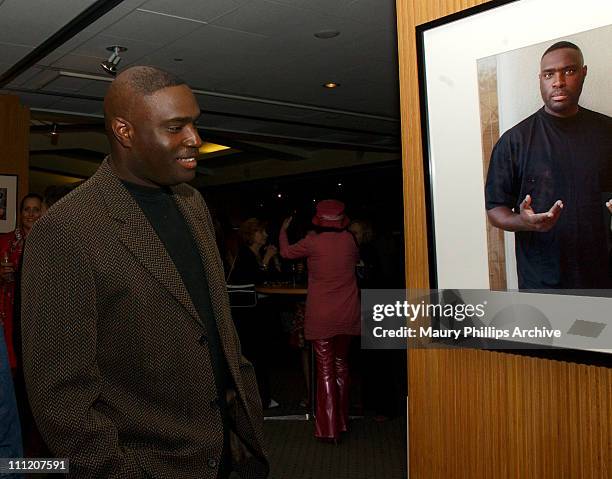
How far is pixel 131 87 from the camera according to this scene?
1.35 meters

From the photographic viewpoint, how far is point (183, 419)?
137 cm

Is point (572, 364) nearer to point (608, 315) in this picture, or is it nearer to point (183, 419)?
point (608, 315)

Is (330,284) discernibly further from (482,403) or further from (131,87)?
(131,87)

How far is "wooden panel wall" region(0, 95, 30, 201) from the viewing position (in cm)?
652

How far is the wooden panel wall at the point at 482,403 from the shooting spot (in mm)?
1346

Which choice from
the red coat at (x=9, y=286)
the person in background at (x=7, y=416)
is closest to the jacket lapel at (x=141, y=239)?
the person in background at (x=7, y=416)

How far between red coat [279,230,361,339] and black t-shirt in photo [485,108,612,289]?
3.04m

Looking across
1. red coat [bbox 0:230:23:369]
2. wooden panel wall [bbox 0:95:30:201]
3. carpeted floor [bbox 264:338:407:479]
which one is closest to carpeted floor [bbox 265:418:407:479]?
carpeted floor [bbox 264:338:407:479]

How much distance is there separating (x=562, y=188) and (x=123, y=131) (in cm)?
100

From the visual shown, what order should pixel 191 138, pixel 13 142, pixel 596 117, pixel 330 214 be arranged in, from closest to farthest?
pixel 596 117
pixel 191 138
pixel 330 214
pixel 13 142

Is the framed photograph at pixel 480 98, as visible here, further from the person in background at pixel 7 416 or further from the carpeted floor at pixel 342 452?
the carpeted floor at pixel 342 452

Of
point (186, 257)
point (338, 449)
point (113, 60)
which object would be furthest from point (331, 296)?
point (186, 257)

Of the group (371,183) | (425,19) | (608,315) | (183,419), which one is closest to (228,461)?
(183,419)

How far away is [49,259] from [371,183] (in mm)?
11970
